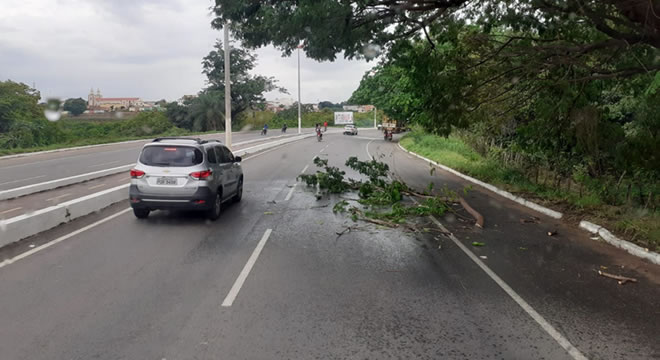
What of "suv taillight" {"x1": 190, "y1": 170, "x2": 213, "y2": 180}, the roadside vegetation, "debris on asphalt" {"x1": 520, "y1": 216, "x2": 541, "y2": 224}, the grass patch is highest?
the roadside vegetation

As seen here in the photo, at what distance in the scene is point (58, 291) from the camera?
6102mm

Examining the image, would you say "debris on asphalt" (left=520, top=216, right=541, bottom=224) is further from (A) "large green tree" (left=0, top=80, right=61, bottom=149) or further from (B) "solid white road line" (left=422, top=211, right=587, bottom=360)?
(A) "large green tree" (left=0, top=80, right=61, bottom=149)

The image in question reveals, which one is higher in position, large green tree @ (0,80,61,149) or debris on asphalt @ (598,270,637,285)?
large green tree @ (0,80,61,149)

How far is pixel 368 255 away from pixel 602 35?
9.94 metres

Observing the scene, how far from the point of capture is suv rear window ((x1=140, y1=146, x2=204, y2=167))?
10.2 metres

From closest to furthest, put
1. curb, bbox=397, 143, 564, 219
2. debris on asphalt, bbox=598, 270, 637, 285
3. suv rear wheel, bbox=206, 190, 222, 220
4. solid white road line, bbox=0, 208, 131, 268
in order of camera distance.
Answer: debris on asphalt, bbox=598, 270, 637, 285
solid white road line, bbox=0, 208, 131, 268
suv rear wheel, bbox=206, 190, 222, 220
curb, bbox=397, 143, 564, 219

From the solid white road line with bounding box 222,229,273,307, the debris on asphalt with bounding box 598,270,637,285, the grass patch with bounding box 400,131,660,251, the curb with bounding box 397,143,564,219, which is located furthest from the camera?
the curb with bounding box 397,143,564,219

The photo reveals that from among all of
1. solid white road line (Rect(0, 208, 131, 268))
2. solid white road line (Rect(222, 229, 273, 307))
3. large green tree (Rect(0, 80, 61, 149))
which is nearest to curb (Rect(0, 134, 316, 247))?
solid white road line (Rect(0, 208, 131, 268))

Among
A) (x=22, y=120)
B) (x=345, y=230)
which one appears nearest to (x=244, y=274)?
(x=345, y=230)

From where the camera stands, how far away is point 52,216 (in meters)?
9.79

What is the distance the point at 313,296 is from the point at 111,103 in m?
117

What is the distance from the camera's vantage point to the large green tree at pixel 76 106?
257 feet

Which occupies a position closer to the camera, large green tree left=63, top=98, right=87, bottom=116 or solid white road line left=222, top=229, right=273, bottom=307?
solid white road line left=222, top=229, right=273, bottom=307

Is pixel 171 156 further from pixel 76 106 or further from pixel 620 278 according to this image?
pixel 76 106
